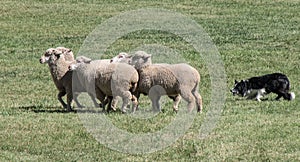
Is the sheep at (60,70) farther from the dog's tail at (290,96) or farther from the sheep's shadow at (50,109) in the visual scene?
the dog's tail at (290,96)

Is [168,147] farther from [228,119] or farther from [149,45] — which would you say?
[149,45]

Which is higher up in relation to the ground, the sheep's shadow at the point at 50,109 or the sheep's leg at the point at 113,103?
the sheep's leg at the point at 113,103

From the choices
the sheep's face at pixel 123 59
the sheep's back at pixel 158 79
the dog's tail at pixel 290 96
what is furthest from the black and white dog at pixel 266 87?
the sheep's face at pixel 123 59

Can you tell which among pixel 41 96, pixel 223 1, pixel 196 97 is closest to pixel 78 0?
pixel 223 1

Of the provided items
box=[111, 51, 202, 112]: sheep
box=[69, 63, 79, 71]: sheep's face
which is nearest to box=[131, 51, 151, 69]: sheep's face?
box=[111, 51, 202, 112]: sheep

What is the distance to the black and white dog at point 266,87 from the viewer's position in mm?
16375

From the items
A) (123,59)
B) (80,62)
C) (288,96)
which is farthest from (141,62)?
(288,96)

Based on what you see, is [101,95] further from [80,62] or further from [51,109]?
[51,109]

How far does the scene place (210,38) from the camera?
27.7 m

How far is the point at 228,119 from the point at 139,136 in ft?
6.45

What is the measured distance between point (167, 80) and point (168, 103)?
69.9 inches

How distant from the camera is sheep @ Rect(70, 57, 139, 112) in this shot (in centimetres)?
1423

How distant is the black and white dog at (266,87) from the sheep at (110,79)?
3.09 metres

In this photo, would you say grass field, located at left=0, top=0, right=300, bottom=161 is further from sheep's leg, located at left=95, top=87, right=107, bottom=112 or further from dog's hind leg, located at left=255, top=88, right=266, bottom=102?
sheep's leg, located at left=95, top=87, right=107, bottom=112
